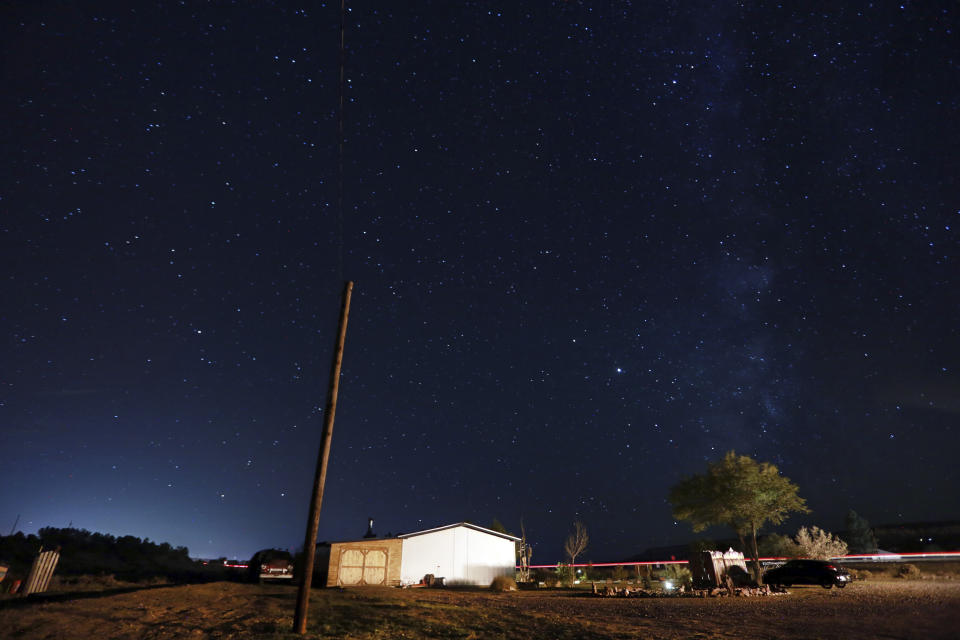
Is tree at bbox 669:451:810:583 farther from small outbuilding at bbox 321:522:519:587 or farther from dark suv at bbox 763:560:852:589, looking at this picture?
small outbuilding at bbox 321:522:519:587

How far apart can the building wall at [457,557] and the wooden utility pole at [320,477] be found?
24.7 m

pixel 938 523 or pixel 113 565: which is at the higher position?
pixel 938 523

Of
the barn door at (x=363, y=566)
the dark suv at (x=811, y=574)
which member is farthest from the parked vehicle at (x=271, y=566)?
the dark suv at (x=811, y=574)

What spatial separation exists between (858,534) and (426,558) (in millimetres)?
72135

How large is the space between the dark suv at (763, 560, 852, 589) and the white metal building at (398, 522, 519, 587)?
18.3 metres

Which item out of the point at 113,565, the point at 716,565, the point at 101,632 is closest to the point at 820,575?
the point at 716,565

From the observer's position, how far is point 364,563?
3169 centimetres

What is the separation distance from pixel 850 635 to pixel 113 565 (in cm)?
5582

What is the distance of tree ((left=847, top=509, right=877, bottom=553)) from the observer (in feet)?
236

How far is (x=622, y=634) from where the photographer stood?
11250mm

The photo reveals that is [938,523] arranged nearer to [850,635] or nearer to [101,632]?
[850,635]

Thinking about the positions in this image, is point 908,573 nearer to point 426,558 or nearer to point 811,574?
point 811,574

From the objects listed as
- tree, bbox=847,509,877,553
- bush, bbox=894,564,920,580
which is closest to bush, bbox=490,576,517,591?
bush, bbox=894,564,920,580

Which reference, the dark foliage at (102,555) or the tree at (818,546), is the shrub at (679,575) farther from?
the dark foliage at (102,555)
